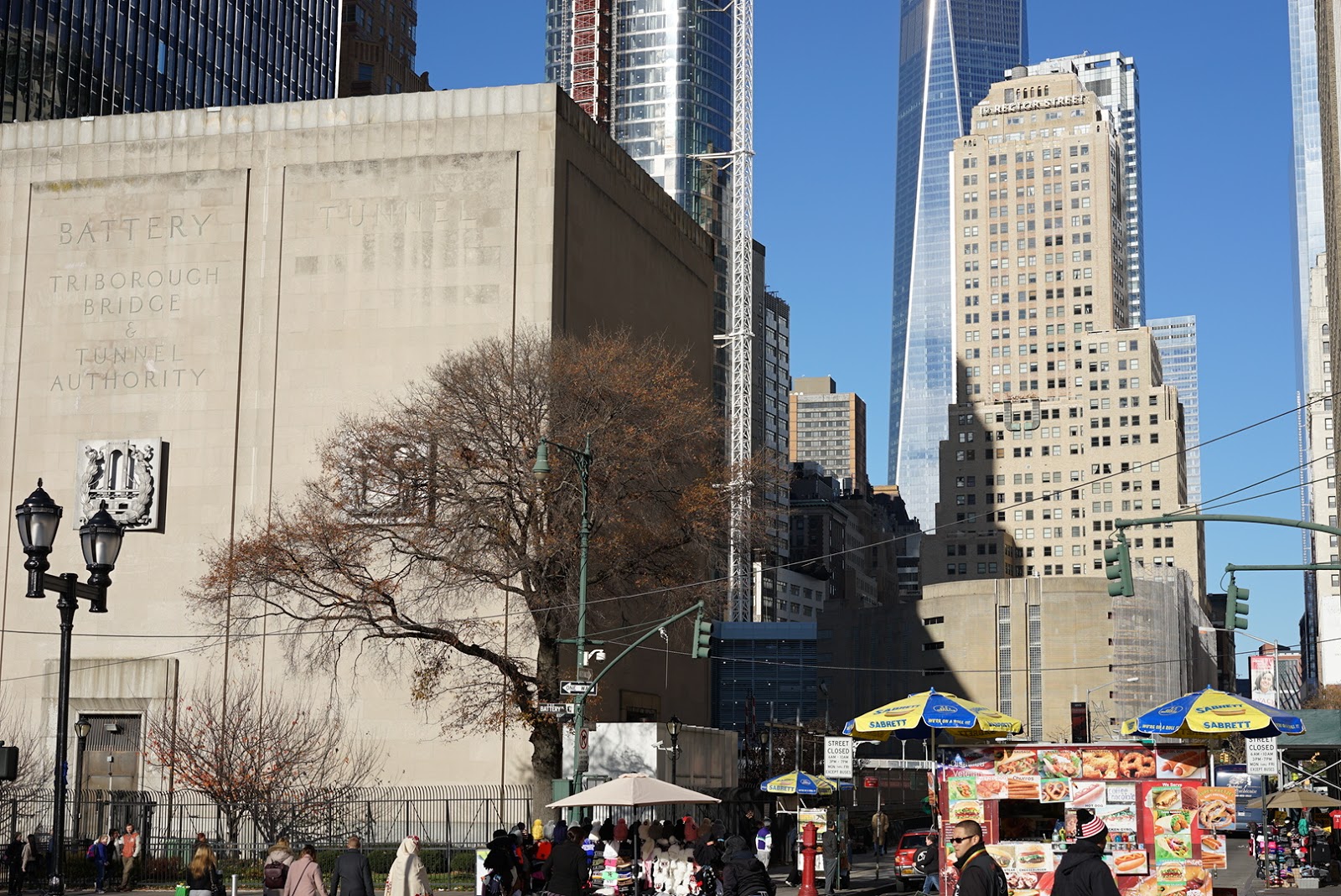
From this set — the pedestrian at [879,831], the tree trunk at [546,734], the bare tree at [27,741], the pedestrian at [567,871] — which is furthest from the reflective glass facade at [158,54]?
the pedestrian at [567,871]

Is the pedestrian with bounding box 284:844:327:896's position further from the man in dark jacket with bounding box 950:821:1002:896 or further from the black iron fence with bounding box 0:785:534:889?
the black iron fence with bounding box 0:785:534:889

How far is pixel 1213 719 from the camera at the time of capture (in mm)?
28969

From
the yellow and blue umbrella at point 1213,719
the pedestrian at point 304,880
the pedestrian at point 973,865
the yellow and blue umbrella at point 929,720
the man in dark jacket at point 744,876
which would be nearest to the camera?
the pedestrian at point 973,865

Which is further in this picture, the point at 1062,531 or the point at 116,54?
the point at 1062,531

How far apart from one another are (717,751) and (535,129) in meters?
21.6

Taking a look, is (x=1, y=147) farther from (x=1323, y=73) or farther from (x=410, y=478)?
(x=1323, y=73)

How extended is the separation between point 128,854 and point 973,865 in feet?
95.6

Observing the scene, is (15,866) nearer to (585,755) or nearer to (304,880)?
(304,880)

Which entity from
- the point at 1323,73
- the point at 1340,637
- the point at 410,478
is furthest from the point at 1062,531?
the point at 410,478

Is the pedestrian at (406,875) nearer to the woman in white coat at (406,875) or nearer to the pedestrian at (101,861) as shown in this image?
the woman in white coat at (406,875)

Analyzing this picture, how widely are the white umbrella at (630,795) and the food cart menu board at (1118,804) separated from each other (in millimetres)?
5278

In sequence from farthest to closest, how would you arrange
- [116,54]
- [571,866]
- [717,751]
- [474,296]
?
[116,54], [474,296], [717,751], [571,866]

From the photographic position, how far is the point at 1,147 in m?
60.2

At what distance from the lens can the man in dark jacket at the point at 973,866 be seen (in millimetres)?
14789
